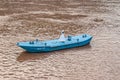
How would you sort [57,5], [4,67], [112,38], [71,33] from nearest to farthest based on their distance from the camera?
[4,67], [112,38], [71,33], [57,5]

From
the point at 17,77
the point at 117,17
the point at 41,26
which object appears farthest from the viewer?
the point at 117,17

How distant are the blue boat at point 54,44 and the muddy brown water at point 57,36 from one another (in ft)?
1.81

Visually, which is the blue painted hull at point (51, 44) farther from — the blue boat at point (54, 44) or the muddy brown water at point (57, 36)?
the muddy brown water at point (57, 36)

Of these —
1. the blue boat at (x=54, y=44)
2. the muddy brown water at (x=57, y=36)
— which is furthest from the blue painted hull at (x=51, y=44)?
the muddy brown water at (x=57, y=36)

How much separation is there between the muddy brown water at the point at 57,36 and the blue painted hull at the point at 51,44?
0.54 meters

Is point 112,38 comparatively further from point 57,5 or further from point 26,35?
point 57,5

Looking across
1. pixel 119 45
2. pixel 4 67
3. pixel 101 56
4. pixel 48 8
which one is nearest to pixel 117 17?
pixel 48 8

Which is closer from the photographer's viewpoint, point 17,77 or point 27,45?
point 17,77

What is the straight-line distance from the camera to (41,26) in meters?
43.8

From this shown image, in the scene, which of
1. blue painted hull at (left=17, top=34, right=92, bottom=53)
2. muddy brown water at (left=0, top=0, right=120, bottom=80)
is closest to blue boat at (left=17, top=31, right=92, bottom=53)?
blue painted hull at (left=17, top=34, right=92, bottom=53)

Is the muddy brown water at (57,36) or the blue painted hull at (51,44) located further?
the blue painted hull at (51,44)

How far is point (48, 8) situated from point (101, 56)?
30757 mm

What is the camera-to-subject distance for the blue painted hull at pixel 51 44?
102 feet

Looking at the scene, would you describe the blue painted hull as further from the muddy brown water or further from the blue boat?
the muddy brown water
